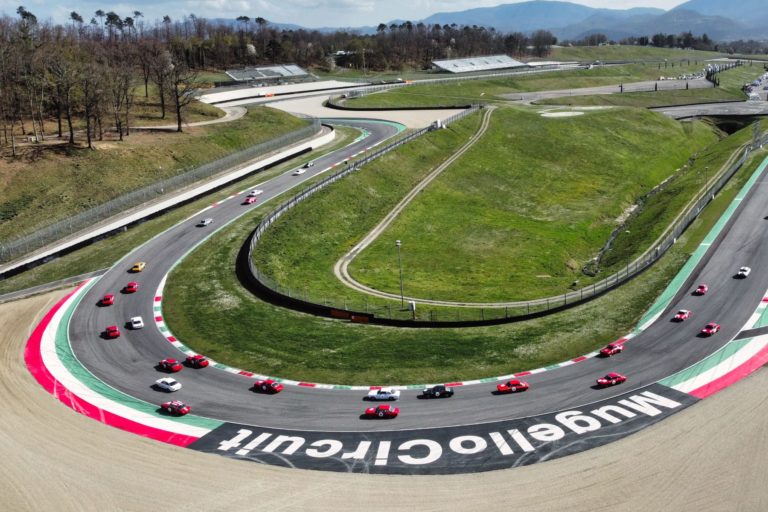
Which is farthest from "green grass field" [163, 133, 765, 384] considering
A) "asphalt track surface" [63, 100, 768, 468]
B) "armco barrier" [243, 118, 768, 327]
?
"asphalt track surface" [63, 100, 768, 468]

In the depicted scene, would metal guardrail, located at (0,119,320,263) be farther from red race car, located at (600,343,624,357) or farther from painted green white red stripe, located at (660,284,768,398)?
painted green white red stripe, located at (660,284,768,398)

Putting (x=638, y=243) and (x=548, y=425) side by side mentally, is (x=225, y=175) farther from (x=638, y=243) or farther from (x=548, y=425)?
(x=548, y=425)

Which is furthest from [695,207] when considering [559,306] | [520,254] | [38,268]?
[38,268]

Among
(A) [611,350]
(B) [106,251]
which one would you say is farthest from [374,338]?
(B) [106,251]

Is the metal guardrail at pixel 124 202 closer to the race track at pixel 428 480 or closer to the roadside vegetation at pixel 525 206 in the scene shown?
the roadside vegetation at pixel 525 206

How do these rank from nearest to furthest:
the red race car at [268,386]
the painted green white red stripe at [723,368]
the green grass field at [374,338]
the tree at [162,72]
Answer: the painted green white red stripe at [723,368] → the red race car at [268,386] → the green grass field at [374,338] → the tree at [162,72]

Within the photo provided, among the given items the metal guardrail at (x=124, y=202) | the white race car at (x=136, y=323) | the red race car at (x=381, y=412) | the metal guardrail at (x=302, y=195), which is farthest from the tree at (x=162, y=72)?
the red race car at (x=381, y=412)

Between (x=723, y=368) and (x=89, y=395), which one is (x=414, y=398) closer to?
(x=723, y=368)
